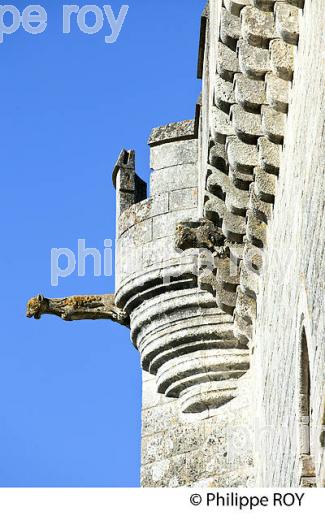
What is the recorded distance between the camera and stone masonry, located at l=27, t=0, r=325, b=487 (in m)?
11.0

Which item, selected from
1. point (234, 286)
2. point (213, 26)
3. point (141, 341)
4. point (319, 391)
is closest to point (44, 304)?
point (141, 341)

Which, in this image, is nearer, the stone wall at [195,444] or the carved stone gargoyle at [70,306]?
the stone wall at [195,444]

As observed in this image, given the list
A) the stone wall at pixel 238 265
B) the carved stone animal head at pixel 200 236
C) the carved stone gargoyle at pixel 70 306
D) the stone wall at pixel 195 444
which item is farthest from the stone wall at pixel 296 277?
the carved stone gargoyle at pixel 70 306

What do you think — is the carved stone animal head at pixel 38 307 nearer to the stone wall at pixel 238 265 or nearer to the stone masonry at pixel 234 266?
the stone masonry at pixel 234 266

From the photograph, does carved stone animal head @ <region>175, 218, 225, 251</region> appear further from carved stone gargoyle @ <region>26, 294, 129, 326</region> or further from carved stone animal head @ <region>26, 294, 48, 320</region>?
carved stone animal head @ <region>26, 294, 48, 320</region>

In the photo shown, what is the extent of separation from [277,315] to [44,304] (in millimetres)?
3425

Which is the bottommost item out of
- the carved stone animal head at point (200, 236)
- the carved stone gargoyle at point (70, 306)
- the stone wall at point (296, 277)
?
the stone wall at point (296, 277)

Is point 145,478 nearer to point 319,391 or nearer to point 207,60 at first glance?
point 207,60

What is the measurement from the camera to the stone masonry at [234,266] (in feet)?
36.1

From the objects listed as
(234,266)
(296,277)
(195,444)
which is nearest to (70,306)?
(195,444)

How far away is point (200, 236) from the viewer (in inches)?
533

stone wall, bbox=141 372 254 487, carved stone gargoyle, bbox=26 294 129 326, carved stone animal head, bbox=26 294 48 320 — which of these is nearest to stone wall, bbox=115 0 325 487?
stone wall, bbox=141 372 254 487
